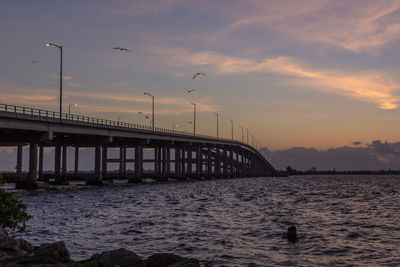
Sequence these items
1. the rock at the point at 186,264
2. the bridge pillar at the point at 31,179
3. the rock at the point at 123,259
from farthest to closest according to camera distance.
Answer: the bridge pillar at the point at 31,179
the rock at the point at 123,259
the rock at the point at 186,264

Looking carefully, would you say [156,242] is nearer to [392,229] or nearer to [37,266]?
[37,266]

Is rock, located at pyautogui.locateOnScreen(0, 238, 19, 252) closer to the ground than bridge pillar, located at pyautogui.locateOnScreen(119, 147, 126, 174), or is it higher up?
closer to the ground

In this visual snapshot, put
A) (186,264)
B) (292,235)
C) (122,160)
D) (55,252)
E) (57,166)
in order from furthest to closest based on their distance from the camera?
(122,160), (57,166), (292,235), (55,252), (186,264)

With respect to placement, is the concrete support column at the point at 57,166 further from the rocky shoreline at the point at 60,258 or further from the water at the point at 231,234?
the rocky shoreline at the point at 60,258

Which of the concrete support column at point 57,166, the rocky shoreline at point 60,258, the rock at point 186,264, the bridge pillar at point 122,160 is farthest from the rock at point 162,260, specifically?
the bridge pillar at point 122,160

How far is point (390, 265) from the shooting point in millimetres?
21188

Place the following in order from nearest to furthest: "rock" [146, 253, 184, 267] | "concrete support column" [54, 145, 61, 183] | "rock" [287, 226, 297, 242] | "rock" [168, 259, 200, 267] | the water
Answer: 1. "rock" [168, 259, 200, 267]
2. "rock" [146, 253, 184, 267]
3. the water
4. "rock" [287, 226, 297, 242]
5. "concrete support column" [54, 145, 61, 183]

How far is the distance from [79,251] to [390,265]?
15170 mm

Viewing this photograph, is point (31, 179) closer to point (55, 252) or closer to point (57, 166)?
point (57, 166)

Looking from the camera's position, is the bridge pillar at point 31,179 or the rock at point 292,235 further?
the bridge pillar at point 31,179

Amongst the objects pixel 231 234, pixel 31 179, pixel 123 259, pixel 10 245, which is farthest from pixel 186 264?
pixel 31 179

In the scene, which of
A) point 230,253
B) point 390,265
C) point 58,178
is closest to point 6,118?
point 58,178

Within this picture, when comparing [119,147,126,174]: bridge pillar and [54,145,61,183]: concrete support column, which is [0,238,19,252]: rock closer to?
[54,145,61,183]: concrete support column

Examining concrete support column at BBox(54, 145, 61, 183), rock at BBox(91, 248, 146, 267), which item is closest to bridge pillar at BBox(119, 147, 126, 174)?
concrete support column at BBox(54, 145, 61, 183)
